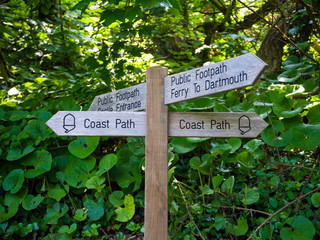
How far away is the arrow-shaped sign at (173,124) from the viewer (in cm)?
118

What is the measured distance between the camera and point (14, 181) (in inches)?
74.9

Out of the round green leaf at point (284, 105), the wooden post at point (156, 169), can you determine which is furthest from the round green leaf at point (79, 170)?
the round green leaf at point (284, 105)

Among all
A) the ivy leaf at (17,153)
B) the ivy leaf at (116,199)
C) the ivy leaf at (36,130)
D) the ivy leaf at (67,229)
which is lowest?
the ivy leaf at (67,229)

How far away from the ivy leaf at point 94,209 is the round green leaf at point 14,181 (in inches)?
17.9

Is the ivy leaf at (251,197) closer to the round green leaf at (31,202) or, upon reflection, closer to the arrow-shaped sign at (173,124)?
the arrow-shaped sign at (173,124)

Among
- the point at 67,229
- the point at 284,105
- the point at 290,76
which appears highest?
the point at 290,76

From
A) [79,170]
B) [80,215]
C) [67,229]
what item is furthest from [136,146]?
[67,229]

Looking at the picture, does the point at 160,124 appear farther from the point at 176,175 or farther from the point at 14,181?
the point at 14,181

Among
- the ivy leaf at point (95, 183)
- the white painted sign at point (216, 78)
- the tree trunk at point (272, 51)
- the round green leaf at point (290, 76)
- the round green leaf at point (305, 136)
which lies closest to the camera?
the white painted sign at point (216, 78)

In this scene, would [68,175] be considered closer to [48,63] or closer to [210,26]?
[48,63]

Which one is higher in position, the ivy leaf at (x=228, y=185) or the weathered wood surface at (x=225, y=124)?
the weathered wood surface at (x=225, y=124)

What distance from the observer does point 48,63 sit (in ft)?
13.3

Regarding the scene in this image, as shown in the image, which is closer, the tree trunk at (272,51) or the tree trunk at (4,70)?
the tree trunk at (272,51)

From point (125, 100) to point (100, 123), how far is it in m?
0.19
